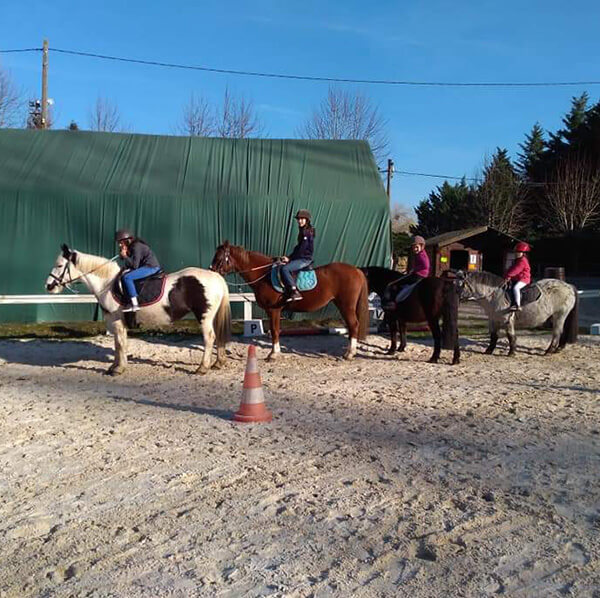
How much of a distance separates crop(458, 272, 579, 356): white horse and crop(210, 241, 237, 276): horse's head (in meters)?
4.37

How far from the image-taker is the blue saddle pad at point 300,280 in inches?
424

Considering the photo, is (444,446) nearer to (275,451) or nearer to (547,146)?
(275,451)

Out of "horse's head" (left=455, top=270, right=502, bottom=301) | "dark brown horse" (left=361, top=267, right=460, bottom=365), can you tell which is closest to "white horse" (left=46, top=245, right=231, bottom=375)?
"dark brown horse" (left=361, top=267, right=460, bottom=365)

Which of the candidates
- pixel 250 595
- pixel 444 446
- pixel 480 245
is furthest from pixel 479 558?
pixel 480 245

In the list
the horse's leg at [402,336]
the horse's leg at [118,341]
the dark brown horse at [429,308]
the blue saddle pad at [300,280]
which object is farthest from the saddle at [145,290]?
the horse's leg at [402,336]

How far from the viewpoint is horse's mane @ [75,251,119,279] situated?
32.1ft

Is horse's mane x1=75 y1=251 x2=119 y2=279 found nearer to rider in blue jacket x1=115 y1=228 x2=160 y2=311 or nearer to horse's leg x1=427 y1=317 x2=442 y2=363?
rider in blue jacket x1=115 y1=228 x2=160 y2=311

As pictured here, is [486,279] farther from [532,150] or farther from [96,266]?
[532,150]

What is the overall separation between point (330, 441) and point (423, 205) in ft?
157

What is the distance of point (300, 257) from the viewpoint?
10742mm

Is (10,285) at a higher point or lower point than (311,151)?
lower

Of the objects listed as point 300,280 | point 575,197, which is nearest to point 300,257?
point 300,280

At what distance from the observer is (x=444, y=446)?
18.8ft

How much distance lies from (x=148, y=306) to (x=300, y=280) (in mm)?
2851
